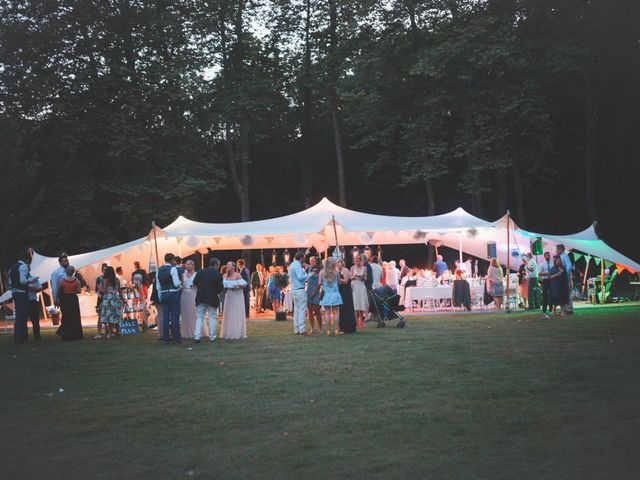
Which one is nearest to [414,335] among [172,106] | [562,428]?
[562,428]

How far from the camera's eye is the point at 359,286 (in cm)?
1582

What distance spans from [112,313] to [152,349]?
10.1 ft

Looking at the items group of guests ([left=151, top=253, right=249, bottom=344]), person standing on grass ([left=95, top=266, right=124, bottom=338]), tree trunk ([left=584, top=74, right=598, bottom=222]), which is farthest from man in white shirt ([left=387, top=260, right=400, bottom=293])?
tree trunk ([left=584, top=74, right=598, bottom=222])

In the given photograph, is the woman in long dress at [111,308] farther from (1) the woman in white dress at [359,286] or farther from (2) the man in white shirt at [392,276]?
(2) the man in white shirt at [392,276]

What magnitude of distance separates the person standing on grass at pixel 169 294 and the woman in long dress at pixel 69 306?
2.10 m

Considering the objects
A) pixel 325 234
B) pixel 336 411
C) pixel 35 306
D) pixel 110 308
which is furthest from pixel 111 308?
pixel 336 411

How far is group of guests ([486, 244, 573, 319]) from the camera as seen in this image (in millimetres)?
17062

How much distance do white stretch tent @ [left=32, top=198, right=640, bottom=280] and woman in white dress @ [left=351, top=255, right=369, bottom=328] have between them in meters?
4.25

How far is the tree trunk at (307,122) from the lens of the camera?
32.7 meters

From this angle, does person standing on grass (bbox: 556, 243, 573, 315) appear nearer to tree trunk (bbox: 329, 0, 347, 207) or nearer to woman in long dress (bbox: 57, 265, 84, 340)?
woman in long dress (bbox: 57, 265, 84, 340)

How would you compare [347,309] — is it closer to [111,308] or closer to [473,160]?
[111,308]

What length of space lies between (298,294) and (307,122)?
20.1 meters

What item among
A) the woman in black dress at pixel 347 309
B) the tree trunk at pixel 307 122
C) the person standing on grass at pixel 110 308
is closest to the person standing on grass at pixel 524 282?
the woman in black dress at pixel 347 309

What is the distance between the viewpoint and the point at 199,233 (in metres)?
20.8
